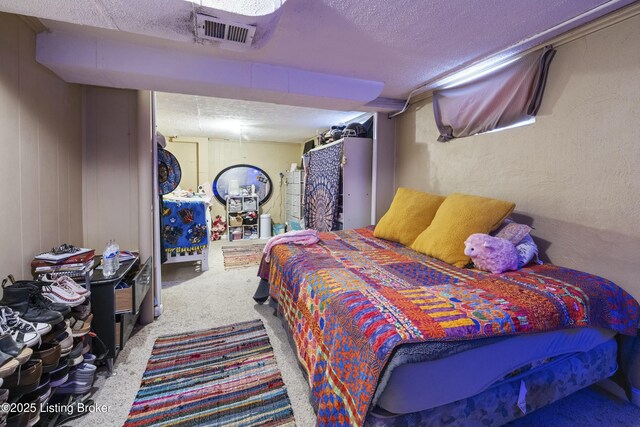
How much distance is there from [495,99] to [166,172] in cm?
300

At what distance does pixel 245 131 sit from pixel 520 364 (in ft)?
16.5

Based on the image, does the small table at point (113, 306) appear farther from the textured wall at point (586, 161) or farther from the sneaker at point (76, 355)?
the textured wall at point (586, 161)

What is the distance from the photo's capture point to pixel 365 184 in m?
3.51

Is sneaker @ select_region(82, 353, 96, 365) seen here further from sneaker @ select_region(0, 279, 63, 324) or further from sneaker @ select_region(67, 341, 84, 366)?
sneaker @ select_region(0, 279, 63, 324)

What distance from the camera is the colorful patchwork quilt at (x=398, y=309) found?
101cm

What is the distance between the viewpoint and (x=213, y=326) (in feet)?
Result: 7.55

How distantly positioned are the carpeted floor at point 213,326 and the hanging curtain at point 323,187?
1224 mm

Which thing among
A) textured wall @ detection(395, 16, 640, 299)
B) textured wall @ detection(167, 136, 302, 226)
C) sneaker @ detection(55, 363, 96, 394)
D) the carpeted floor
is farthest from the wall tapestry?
textured wall @ detection(395, 16, 640, 299)

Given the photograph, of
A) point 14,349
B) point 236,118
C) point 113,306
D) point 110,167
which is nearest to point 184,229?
point 110,167

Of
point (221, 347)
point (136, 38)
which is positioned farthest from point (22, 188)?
point (221, 347)

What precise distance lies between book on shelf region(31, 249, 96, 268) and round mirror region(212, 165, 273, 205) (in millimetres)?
4239

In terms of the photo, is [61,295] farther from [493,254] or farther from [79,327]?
[493,254]

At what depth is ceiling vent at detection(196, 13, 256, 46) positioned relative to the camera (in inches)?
55.3

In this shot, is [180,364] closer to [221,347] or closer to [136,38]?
[221,347]
